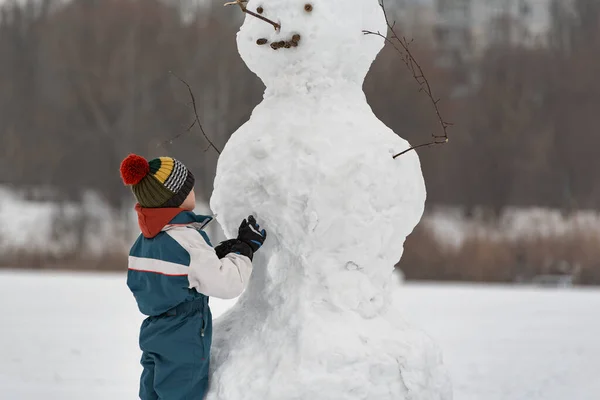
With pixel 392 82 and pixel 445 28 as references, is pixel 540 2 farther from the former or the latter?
pixel 392 82

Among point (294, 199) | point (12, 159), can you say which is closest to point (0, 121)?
point (12, 159)

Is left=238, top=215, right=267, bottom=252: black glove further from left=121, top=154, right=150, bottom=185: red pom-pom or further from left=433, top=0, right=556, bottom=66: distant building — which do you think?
left=433, top=0, right=556, bottom=66: distant building

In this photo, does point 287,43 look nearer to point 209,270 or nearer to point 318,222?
point 318,222

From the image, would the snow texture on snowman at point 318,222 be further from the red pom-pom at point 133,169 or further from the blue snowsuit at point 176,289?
the red pom-pom at point 133,169

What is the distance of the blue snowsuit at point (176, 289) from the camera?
229 centimetres

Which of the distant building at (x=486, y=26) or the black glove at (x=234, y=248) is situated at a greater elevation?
the distant building at (x=486, y=26)

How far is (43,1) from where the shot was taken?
48.1 feet

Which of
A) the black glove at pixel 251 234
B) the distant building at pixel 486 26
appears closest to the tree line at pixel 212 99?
the distant building at pixel 486 26

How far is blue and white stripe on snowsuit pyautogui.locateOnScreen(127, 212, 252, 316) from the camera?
2285mm

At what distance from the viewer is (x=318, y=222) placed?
2477 mm

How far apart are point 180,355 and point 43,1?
547 inches

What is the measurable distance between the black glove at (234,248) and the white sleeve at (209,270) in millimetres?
59

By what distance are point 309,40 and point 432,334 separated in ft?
16.2

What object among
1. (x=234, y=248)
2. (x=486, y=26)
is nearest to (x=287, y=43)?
(x=234, y=248)
